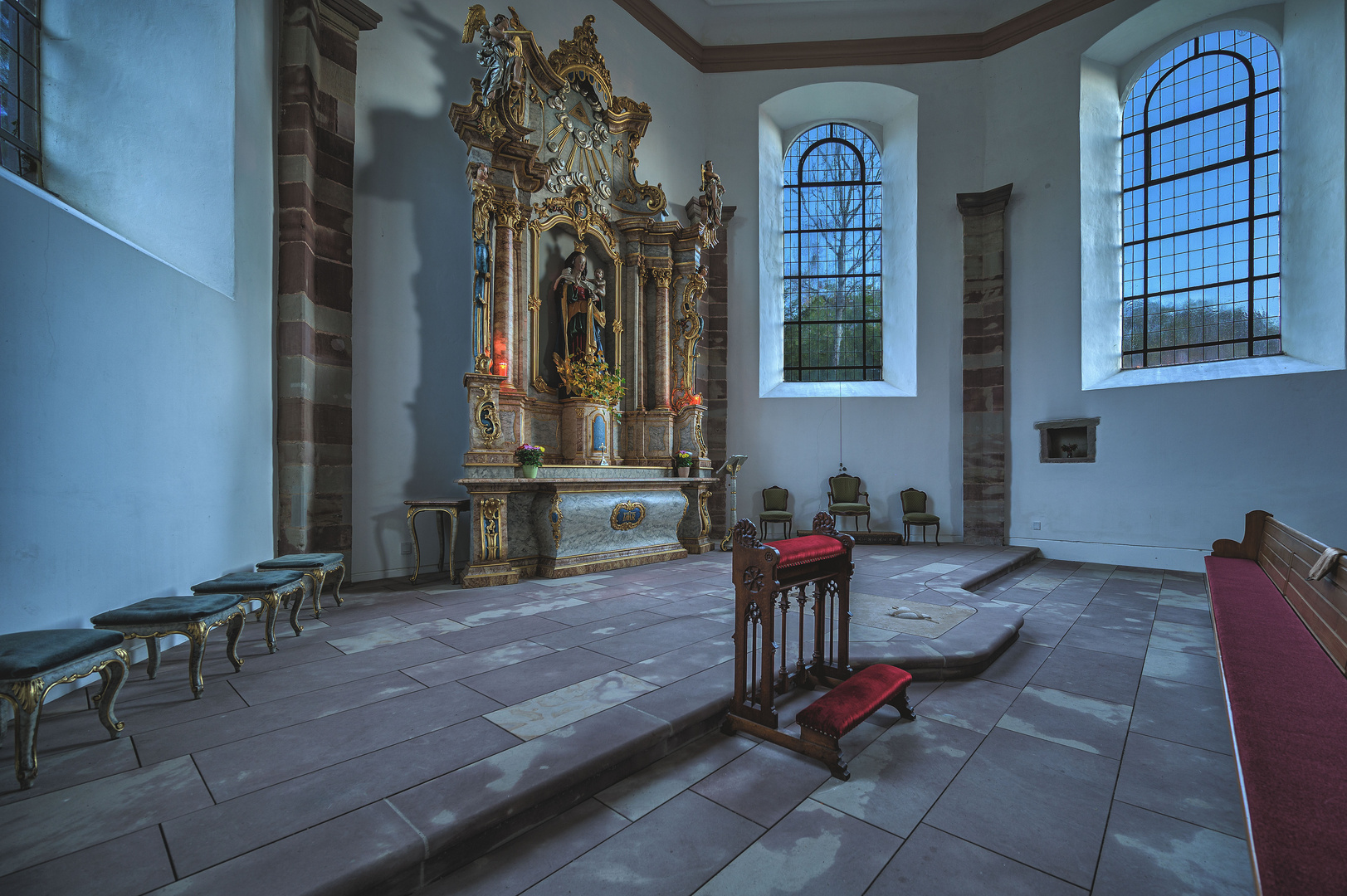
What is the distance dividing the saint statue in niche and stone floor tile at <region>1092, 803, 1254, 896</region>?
20.8ft

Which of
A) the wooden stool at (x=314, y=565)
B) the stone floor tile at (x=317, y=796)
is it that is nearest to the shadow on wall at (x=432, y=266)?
the wooden stool at (x=314, y=565)

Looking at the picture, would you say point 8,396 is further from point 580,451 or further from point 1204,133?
point 1204,133

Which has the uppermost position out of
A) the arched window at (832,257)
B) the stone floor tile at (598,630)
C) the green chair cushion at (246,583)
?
the arched window at (832,257)

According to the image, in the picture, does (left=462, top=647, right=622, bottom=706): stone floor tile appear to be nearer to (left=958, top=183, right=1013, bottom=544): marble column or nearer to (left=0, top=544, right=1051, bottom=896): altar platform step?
(left=0, top=544, right=1051, bottom=896): altar platform step

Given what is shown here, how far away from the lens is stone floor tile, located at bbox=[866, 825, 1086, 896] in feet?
5.52

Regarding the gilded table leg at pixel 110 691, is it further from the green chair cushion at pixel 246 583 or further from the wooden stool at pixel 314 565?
the wooden stool at pixel 314 565

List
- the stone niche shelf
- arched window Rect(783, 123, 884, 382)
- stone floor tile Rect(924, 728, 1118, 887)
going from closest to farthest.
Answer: stone floor tile Rect(924, 728, 1118, 887), the stone niche shelf, arched window Rect(783, 123, 884, 382)

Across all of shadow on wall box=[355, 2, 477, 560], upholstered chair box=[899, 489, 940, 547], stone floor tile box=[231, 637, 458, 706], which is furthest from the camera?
upholstered chair box=[899, 489, 940, 547]

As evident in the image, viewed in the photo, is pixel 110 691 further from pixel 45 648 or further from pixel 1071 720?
pixel 1071 720

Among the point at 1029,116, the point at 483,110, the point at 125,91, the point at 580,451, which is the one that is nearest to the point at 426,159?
the point at 483,110

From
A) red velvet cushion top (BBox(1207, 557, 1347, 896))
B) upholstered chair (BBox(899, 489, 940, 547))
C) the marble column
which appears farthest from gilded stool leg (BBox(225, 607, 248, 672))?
the marble column

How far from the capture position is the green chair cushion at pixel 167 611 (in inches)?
104

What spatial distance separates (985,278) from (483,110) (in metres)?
7.54

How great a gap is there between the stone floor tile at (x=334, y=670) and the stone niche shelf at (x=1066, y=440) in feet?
A: 27.9
